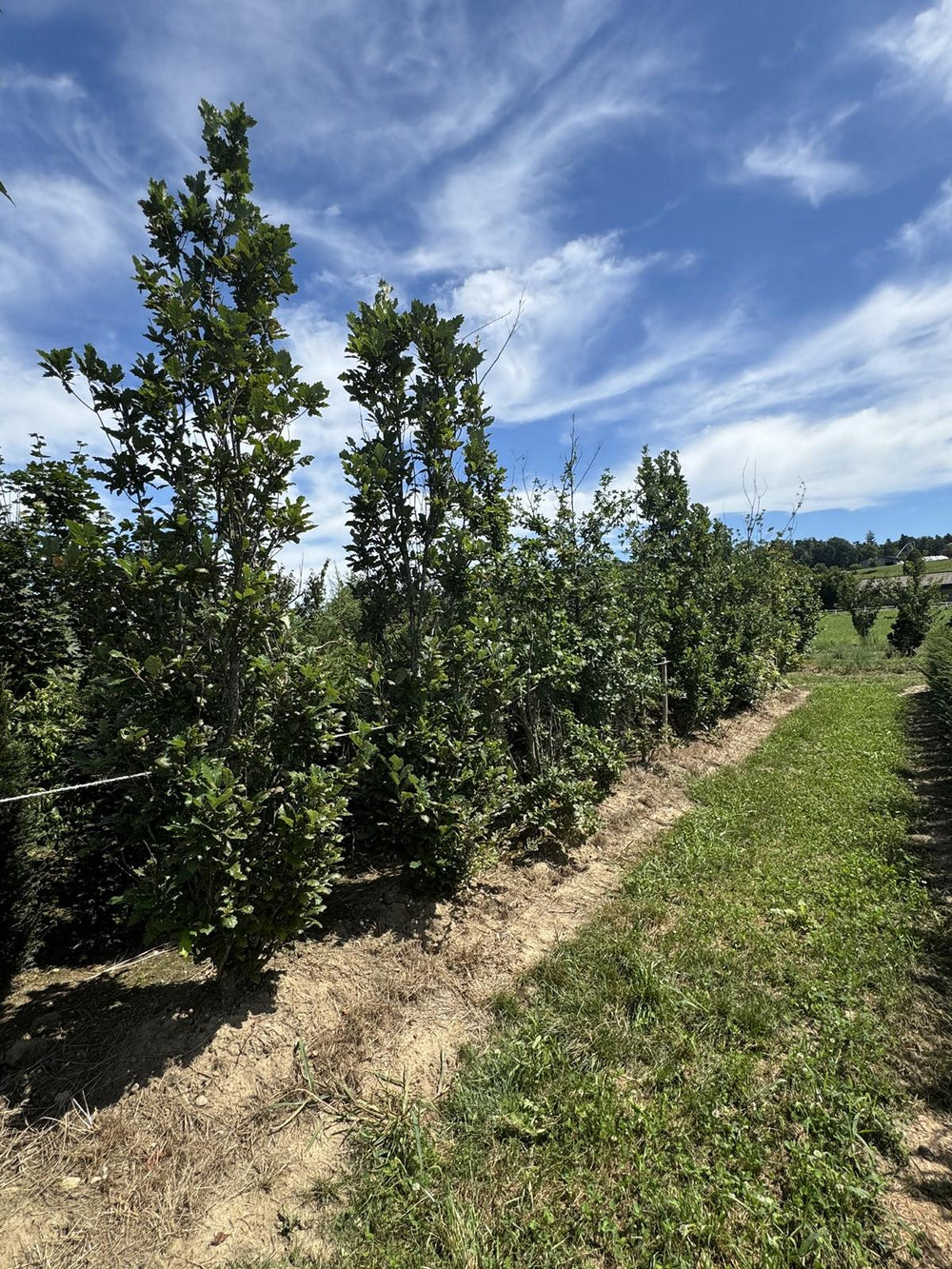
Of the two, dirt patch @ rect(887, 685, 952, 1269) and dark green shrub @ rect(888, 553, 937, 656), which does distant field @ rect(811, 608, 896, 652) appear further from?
dirt patch @ rect(887, 685, 952, 1269)

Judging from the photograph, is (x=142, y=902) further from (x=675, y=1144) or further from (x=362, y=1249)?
(x=675, y=1144)

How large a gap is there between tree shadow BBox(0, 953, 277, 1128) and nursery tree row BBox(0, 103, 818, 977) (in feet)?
0.80

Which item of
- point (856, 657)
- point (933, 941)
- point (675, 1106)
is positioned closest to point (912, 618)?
point (856, 657)

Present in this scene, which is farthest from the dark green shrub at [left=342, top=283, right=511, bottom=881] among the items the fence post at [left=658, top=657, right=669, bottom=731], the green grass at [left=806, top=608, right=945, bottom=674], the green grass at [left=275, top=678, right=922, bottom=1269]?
the green grass at [left=806, top=608, right=945, bottom=674]

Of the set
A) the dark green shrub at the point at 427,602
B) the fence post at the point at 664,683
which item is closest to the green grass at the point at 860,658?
the fence post at the point at 664,683

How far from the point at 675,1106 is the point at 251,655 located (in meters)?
3.05

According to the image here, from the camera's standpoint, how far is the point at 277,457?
319 cm

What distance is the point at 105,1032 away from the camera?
9.94 ft

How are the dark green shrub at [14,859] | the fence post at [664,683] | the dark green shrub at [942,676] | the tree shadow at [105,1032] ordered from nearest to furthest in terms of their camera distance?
the tree shadow at [105,1032]
the dark green shrub at [14,859]
the fence post at [664,683]
the dark green shrub at [942,676]

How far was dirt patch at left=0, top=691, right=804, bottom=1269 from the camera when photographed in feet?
7.31

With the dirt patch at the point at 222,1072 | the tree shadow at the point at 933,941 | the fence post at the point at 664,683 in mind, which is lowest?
the tree shadow at the point at 933,941

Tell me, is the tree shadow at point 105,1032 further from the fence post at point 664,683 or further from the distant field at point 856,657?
the distant field at point 856,657

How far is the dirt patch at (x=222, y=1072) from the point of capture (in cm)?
223

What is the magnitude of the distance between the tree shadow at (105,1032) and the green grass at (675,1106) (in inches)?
40.9
